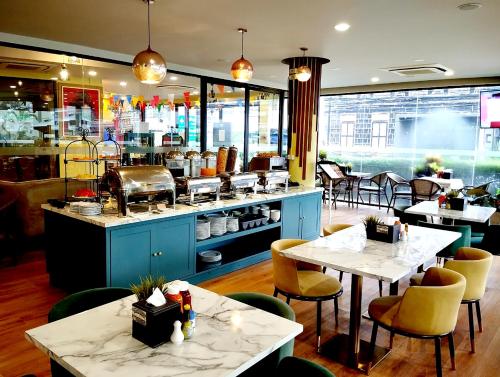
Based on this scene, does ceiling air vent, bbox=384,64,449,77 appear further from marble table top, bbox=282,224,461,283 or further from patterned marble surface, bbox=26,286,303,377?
patterned marble surface, bbox=26,286,303,377

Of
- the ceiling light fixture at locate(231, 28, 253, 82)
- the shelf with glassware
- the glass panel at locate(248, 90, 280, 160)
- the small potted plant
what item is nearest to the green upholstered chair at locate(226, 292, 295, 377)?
the ceiling light fixture at locate(231, 28, 253, 82)

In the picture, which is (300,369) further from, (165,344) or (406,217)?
(406,217)

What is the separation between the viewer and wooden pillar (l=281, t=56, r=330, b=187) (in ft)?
21.0

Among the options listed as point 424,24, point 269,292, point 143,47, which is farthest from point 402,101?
point 269,292

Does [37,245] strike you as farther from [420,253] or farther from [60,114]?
[420,253]

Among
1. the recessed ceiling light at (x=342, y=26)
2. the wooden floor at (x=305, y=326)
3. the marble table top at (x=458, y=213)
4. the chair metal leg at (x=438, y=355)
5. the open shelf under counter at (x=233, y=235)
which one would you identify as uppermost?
the recessed ceiling light at (x=342, y=26)

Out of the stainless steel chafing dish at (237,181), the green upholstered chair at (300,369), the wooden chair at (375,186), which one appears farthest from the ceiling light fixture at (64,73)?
the wooden chair at (375,186)

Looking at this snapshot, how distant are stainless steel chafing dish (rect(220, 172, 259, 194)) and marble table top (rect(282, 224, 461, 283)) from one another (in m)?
1.55

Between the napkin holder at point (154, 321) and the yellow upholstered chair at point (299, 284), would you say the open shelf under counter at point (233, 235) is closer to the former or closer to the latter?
the yellow upholstered chair at point (299, 284)

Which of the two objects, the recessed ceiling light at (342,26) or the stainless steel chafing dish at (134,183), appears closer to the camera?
the stainless steel chafing dish at (134,183)

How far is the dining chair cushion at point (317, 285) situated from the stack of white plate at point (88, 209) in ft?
6.22

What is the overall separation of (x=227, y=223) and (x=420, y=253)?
2.30 metres

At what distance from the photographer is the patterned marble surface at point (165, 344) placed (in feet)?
4.84

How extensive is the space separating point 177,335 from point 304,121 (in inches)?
205
